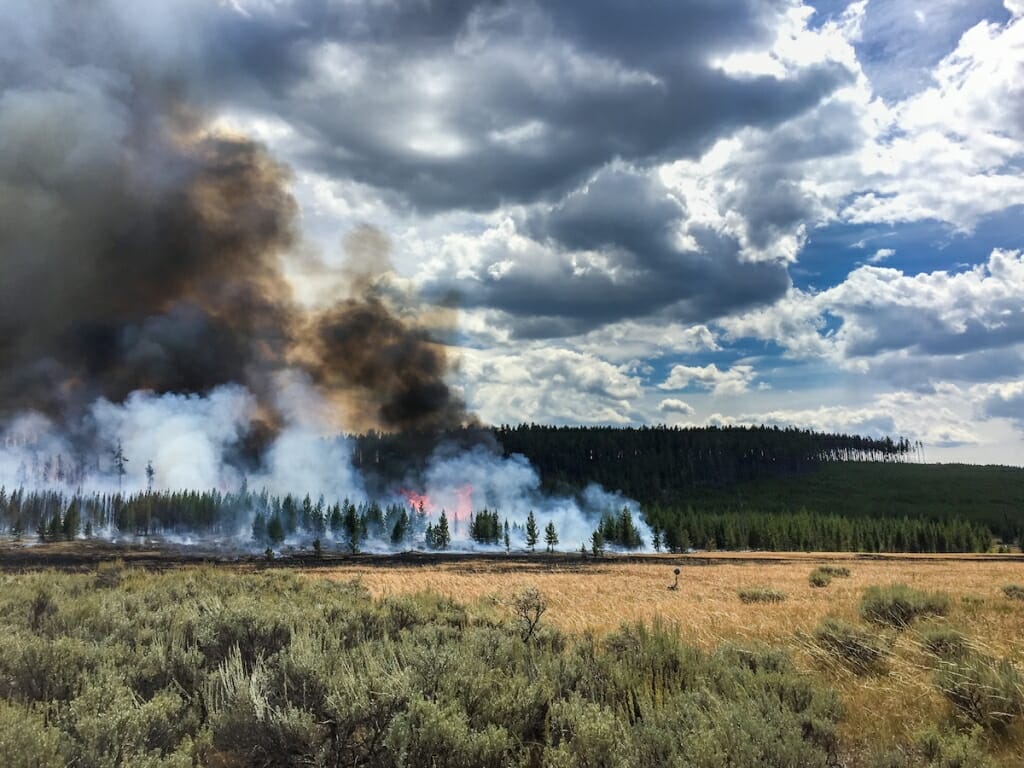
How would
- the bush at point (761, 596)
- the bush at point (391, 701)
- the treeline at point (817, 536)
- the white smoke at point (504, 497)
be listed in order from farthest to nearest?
1. the white smoke at point (504, 497)
2. the treeline at point (817, 536)
3. the bush at point (761, 596)
4. the bush at point (391, 701)

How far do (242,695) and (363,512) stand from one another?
526ft

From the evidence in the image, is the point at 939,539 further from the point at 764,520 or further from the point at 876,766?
the point at 876,766

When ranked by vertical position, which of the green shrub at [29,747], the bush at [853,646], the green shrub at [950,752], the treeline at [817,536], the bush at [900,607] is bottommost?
the treeline at [817,536]

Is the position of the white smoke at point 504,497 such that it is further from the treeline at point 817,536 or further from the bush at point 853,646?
the bush at point 853,646

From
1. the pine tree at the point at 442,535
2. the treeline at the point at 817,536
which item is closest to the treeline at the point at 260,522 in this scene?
the pine tree at the point at 442,535

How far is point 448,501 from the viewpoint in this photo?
531ft

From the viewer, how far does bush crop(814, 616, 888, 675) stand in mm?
8617

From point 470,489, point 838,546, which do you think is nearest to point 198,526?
point 470,489

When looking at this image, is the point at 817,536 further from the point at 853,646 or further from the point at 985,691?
the point at 985,691

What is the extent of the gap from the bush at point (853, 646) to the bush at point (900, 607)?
11.0 ft

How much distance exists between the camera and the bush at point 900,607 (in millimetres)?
12805

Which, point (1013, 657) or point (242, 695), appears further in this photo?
point (1013, 657)

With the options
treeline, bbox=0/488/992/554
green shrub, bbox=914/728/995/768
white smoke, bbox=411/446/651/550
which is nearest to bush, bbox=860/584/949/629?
green shrub, bbox=914/728/995/768

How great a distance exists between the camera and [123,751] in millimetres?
4562
